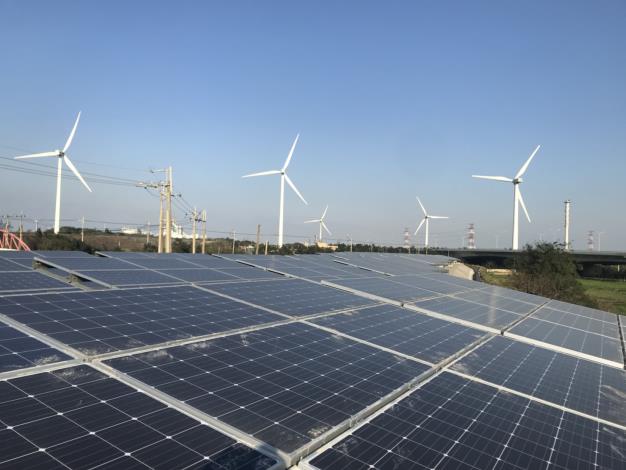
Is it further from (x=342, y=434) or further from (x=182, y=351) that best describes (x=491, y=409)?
(x=182, y=351)

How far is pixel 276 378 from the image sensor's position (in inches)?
301

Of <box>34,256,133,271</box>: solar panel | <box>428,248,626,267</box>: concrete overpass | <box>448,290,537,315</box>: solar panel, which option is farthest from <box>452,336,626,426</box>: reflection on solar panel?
<box>428,248,626,267</box>: concrete overpass

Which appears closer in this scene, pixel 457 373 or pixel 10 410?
pixel 10 410

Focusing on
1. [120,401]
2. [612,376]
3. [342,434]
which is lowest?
[612,376]

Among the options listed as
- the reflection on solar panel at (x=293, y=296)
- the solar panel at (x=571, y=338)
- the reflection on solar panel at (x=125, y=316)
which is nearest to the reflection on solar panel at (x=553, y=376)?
the solar panel at (x=571, y=338)

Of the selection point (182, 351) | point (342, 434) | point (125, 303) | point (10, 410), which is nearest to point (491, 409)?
point (342, 434)

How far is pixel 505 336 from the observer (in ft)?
47.0

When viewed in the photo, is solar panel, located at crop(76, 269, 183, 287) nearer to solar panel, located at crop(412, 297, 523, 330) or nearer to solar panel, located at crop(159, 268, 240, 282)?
solar panel, located at crop(159, 268, 240, 282)

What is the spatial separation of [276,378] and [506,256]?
16191cm

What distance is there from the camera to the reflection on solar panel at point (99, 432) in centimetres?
472

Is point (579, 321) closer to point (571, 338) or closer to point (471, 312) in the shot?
point (571, 338)

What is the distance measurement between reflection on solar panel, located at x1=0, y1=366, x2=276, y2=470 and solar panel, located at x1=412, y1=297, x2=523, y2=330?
12.2 m

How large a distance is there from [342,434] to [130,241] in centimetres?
11289

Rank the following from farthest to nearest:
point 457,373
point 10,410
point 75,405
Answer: point 457,373 < point 75,405 < point 10,410
